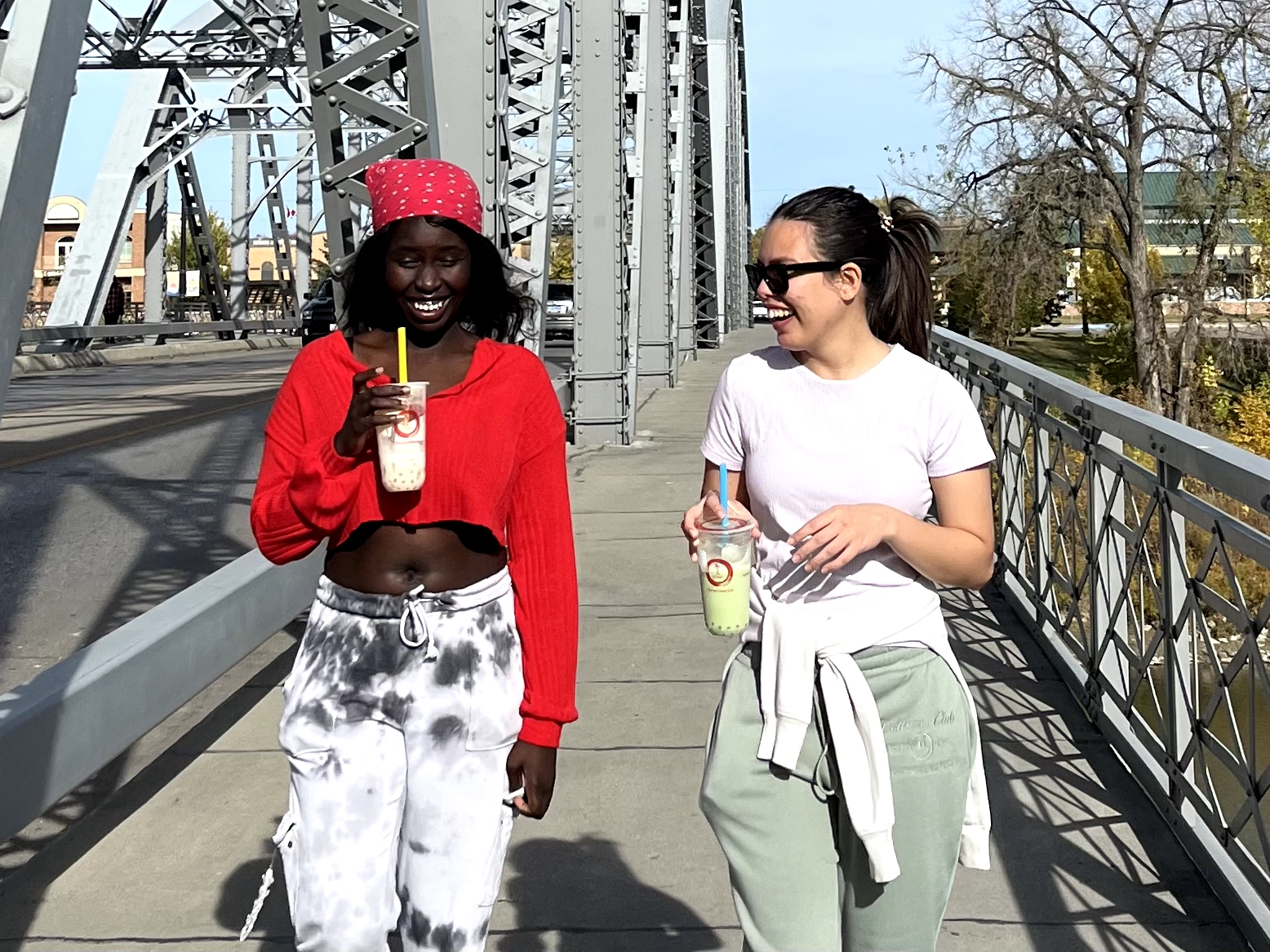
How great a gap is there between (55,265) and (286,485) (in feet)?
310

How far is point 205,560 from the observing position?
9.19 metres

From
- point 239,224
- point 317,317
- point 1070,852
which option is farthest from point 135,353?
point 1070,852

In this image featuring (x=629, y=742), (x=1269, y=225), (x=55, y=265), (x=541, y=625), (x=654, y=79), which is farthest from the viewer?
(x=55, y=265)

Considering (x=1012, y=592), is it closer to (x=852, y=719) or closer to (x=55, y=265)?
(x=852, y=719)

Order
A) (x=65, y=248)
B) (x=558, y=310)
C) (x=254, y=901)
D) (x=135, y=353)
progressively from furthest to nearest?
(x=65, y=248), (x=558, y=310), (x=135, y=353), (x=254, y=901)

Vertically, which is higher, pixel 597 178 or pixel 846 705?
pixel 597 178

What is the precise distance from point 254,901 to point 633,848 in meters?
1.04

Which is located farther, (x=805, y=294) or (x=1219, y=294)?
(x=1219, y=294)

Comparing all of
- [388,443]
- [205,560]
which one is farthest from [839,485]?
[205,560]

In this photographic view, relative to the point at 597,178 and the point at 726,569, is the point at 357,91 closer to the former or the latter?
the point at 726,569

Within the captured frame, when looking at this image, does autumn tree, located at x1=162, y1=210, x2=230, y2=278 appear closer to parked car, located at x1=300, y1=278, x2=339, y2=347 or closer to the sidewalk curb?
the sidewalk curb

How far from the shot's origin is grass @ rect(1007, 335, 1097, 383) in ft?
155

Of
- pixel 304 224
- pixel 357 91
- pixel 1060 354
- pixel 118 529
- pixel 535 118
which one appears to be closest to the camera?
pixel 357 91

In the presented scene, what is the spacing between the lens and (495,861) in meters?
2.51
